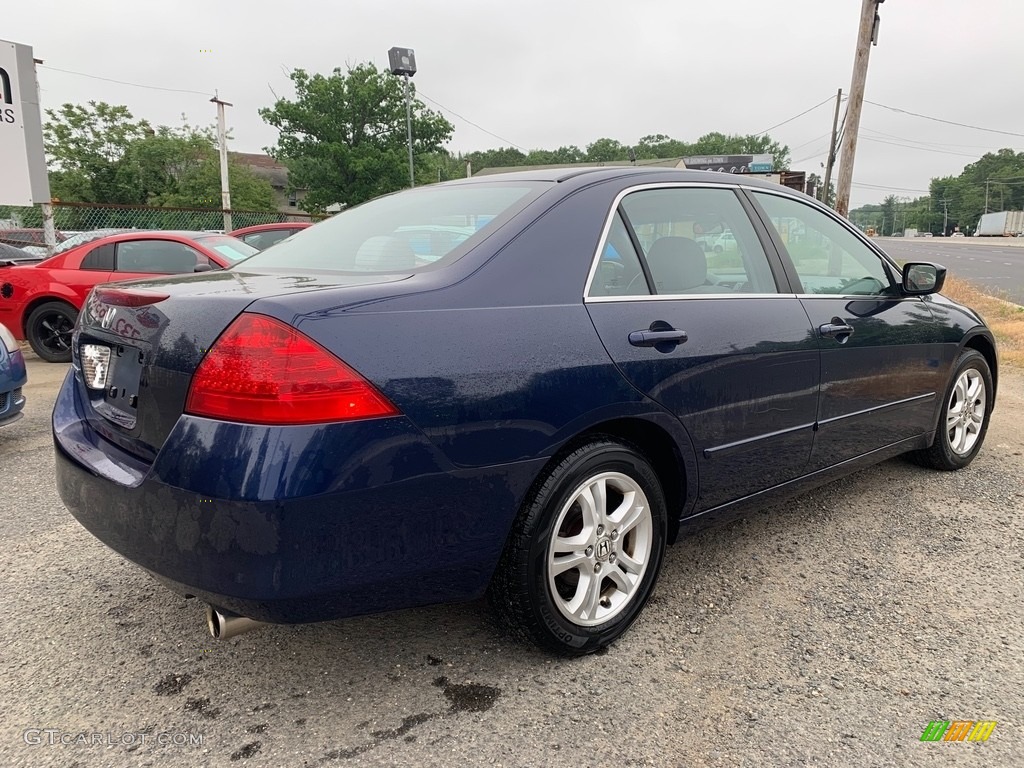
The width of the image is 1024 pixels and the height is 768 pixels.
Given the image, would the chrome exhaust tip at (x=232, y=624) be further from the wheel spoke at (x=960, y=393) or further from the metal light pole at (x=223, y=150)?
the metal light pole at (x=223, y=150)

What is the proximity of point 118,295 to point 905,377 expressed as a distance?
333 centimetres

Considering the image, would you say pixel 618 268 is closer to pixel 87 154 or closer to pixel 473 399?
pixel 473 399

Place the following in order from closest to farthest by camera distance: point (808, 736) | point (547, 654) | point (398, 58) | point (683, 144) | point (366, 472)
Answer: point (366, 472)
point (808, 736)
point (547, 654)
point (398, 58)
point (683, 144)

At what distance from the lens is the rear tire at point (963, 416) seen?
3939mm

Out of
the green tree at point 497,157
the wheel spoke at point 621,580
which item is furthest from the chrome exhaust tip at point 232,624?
the green tree at point 497,157

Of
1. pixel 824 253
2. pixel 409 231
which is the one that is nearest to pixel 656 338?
pixel 409 231

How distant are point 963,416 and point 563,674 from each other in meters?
3.12

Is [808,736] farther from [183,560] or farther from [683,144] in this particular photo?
[683,144]

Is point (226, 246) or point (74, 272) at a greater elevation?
point (226, 246)

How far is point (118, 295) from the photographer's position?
7.04 feet

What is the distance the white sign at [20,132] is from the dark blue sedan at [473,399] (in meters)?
8.47

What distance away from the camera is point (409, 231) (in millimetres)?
2557

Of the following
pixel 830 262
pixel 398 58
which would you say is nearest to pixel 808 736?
pixel 830 262

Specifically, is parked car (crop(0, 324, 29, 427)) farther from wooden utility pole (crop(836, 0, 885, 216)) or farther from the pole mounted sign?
the pole mounted sign
